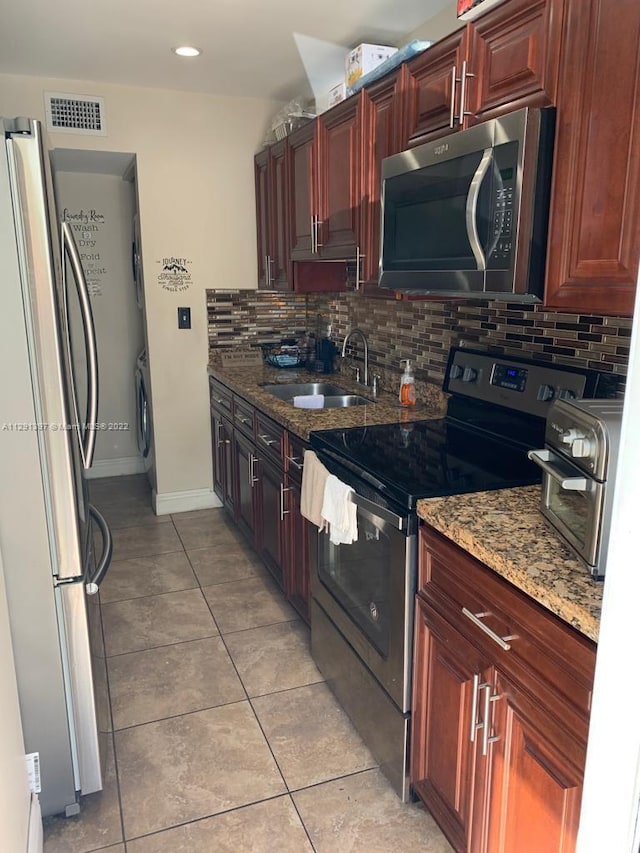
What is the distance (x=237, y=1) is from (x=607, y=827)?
2.74 meters

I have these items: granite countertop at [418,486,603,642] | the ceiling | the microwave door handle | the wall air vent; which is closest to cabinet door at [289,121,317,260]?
the ceiling

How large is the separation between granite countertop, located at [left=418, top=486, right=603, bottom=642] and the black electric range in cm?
8

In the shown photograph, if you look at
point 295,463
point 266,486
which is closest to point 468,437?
point 295,463

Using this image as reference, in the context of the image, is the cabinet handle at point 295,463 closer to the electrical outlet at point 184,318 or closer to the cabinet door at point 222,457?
the cabinet door at point 222,457

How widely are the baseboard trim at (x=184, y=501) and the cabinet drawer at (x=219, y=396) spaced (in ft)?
1.95

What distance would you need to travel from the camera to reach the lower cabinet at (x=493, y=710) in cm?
115

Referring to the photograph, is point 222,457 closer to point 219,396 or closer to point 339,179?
point 219,396

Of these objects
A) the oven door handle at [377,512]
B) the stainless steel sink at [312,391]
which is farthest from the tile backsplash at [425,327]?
the oven door handle at [377,512]

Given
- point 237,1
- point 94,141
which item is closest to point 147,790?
point 237,1

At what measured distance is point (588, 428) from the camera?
118 cm

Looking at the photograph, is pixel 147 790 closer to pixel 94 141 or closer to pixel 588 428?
pixel 588 428

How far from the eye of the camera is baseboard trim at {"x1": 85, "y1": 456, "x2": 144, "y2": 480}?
485cm

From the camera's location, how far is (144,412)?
14.3ft

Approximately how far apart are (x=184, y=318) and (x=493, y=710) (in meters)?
3.10
